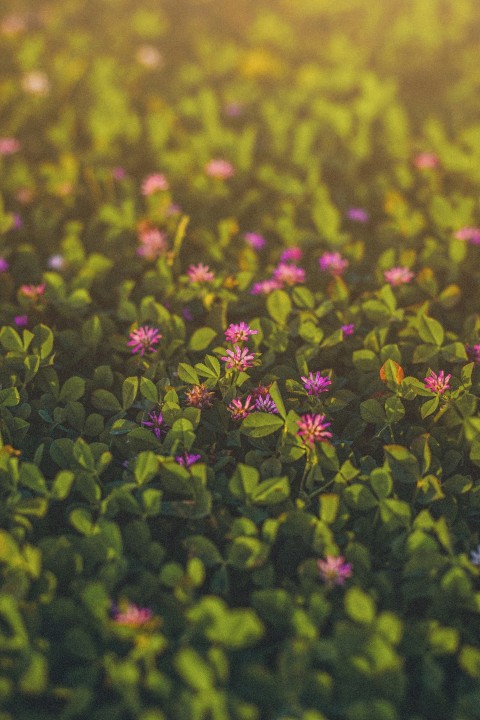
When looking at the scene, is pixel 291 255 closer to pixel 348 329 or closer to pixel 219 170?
pixel 348 329

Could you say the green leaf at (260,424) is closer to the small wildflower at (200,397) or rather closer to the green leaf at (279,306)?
the small wildflower at (200,397)

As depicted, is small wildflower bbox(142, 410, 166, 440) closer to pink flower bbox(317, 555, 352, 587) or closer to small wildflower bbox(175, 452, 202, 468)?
small wildflower bbox(175, 452, 202, 468)

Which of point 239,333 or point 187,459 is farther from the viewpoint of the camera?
point 239,333

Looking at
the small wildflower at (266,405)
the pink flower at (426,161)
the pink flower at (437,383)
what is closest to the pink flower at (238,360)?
the small wildflower at (266,405)

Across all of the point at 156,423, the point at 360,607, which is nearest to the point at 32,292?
the point at 156,423

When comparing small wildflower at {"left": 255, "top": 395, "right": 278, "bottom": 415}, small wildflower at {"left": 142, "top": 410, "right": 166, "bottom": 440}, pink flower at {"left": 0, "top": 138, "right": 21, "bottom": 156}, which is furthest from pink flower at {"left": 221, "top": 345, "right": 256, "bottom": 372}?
pink flower at {"left": 0, "top": 138, "right": 21, "bottom": 156}
